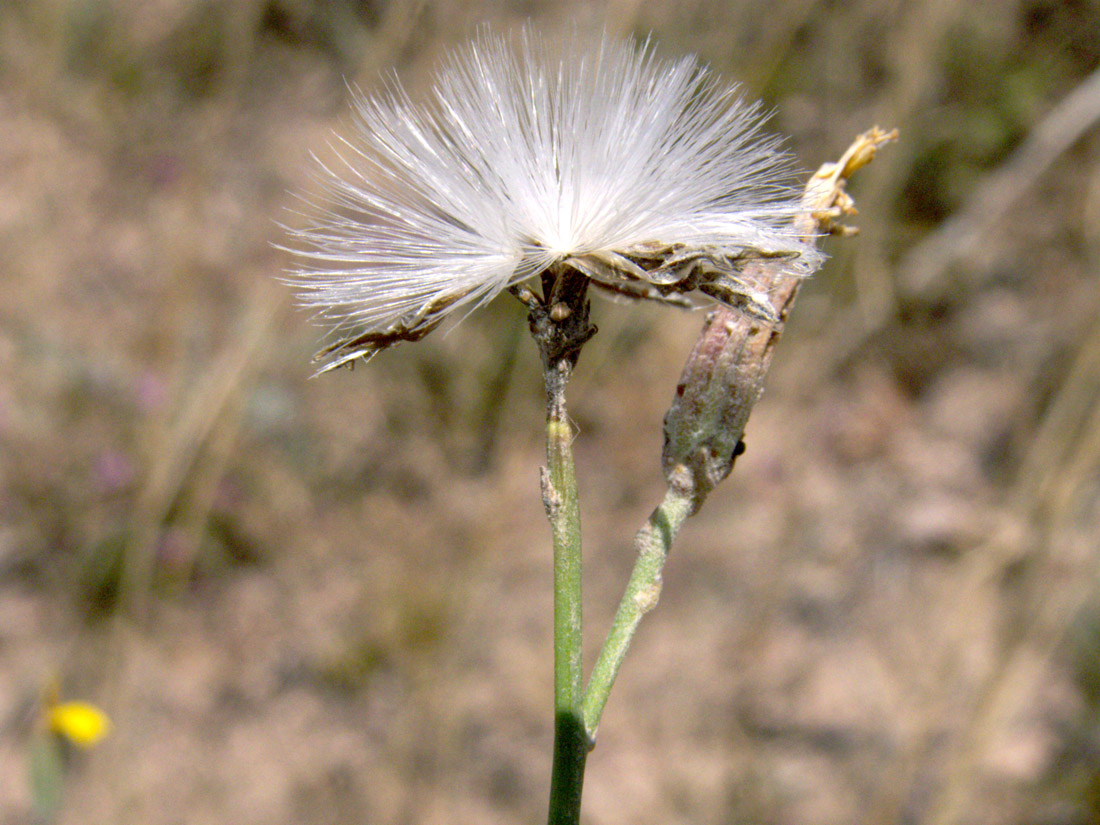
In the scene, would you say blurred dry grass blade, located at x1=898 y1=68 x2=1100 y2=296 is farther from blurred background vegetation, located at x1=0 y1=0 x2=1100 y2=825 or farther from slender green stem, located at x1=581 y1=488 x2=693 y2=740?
slender green stem, located at x1=581 y1=488 x2=693 y2=740

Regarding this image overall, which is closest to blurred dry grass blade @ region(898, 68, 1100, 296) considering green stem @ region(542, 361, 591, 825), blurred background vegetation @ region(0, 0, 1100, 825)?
blurred background vegetation @ region(0, 0, 1100, 825)

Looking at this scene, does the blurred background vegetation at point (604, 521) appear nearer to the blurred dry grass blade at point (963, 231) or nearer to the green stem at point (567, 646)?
the blurred dry grass blade at point (963, 231)

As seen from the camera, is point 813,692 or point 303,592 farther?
point 303,592

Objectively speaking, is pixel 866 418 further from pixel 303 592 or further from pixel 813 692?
pixel 303 592

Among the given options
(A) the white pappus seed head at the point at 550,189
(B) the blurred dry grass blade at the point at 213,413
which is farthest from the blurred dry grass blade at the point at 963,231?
(A) the white pappus seed head at the point at 550,189

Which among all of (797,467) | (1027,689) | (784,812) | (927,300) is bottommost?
(784,812)

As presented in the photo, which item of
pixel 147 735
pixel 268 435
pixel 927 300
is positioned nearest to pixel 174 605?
pixel 147 735
